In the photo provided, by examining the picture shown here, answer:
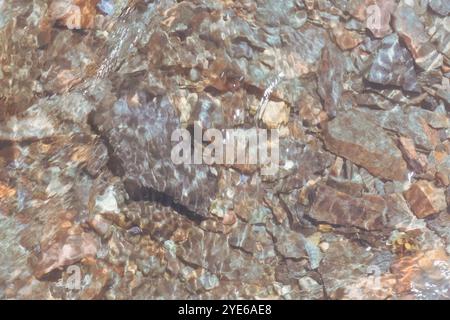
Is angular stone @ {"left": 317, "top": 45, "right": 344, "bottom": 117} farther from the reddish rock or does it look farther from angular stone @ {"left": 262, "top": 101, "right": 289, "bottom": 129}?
the reddish rock

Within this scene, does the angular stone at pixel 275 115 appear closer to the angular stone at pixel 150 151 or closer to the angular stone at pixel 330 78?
the angular stone at pixel 330 78

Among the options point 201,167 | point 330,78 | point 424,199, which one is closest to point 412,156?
point 424,199

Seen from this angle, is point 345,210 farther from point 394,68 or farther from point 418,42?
point 418,42

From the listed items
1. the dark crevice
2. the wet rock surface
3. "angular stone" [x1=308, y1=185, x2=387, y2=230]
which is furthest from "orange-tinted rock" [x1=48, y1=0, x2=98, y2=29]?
"angular stone" [x1=308, y1=185, x2=387, y2=230]

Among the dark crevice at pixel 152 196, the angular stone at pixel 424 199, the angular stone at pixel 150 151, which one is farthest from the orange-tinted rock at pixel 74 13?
the angular stone at pixel 424 199

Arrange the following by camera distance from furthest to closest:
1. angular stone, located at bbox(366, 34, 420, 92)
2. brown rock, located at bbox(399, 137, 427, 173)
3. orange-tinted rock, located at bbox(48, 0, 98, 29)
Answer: angular stone, located at bbox(366, 34, 420, 92) → brown rock, located at bbox(399, 137, 427, 173) → orange-tinted rock, located at bbox(48, 0, 98, 29)

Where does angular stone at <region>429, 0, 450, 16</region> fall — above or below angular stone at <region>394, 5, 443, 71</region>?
above
